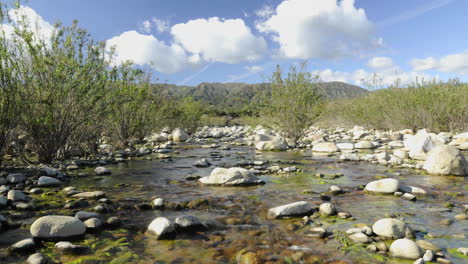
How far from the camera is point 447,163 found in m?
7.73

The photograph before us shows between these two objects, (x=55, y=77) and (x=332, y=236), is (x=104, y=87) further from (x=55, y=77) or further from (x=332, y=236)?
(x=332, y=236)

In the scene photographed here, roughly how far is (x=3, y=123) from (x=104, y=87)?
377cm

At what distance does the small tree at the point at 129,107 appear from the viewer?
12.4 m

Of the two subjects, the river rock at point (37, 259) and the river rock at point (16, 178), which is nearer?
the river rock at point (37, 259)

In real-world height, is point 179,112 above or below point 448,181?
above

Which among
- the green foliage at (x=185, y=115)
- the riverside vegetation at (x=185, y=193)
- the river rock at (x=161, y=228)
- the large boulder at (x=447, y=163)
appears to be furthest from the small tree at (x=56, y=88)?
the green foliage at (x=185, y=115)

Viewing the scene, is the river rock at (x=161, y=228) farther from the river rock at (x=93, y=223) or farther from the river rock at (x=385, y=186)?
the river rock at (x=385, y=186)

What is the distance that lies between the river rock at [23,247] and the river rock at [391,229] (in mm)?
4235

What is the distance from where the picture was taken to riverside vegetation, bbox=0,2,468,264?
358cm

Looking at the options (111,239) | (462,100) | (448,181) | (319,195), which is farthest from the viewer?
(462,100)

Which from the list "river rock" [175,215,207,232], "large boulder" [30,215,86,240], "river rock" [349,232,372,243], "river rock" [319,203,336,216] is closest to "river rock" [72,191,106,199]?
"large boulder" [30,215,86,240]

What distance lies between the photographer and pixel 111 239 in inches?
154

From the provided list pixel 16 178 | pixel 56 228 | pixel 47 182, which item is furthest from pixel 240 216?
pixel 16 178

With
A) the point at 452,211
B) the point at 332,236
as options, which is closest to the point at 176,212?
the point at 332,236
